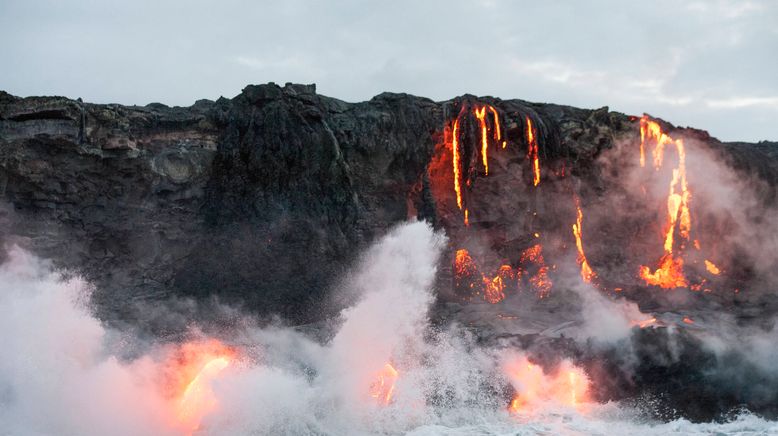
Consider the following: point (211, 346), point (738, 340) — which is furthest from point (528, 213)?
point (211, 346)

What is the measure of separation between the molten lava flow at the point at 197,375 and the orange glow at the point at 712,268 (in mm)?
13357

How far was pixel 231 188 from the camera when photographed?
17766 millimetres

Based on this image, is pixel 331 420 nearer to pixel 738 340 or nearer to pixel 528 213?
pixel 528 213

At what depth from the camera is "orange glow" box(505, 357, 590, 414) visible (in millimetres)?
16812

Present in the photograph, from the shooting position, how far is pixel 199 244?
17.6 m

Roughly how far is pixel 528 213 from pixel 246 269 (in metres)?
7.75

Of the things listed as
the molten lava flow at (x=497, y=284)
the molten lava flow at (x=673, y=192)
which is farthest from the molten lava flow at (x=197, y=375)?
the molten lava flow at (x=673, y=192)

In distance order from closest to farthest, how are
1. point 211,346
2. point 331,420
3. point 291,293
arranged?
point 331,420, point 211,346, point 291,293

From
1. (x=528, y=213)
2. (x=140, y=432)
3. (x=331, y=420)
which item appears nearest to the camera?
(x=140, y=432)

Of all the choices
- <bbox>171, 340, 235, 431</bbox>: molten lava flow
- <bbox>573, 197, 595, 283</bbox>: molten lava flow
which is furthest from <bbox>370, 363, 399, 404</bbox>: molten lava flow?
<bbox>573, 197, 595, 283</bbox>: molten lava flow

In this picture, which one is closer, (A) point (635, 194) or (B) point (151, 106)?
(B) point (151, 106)

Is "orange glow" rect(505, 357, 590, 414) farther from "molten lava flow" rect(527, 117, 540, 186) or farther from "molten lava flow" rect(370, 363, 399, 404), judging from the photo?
"molten lava flow" rect(527, 117, 540, 186)

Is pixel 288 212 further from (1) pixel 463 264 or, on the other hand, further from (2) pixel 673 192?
(2) pixel 673 192

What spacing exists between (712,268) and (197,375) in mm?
14359
